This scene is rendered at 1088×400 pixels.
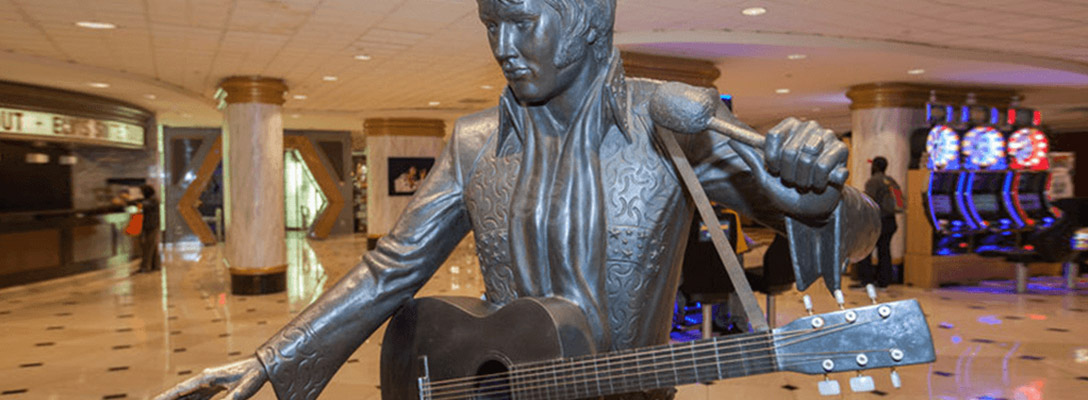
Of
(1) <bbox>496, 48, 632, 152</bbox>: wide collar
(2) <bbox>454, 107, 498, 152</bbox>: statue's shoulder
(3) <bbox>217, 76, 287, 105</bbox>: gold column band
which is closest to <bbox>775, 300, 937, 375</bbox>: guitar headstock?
(1) <bbox>496, 48, 632, 152</bbox>: wide collar

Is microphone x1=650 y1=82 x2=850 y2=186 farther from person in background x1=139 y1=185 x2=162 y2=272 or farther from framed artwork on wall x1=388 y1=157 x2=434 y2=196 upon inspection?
framed artwork on wall x1=388 y1=157 x2=434 y2=196

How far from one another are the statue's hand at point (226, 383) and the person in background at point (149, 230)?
11937 millimetres

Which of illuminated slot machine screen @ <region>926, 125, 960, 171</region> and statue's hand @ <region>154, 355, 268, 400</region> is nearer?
statue's hand @ <region>154, 355, 268, 400</region>

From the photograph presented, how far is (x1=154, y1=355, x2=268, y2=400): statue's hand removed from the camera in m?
1.50

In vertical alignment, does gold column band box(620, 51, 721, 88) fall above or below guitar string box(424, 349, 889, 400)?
above

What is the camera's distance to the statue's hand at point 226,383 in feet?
4.94

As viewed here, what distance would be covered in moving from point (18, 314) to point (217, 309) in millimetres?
2108

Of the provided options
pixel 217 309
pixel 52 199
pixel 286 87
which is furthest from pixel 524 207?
pixel 52 199

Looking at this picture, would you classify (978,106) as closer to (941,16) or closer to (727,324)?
(941,16)

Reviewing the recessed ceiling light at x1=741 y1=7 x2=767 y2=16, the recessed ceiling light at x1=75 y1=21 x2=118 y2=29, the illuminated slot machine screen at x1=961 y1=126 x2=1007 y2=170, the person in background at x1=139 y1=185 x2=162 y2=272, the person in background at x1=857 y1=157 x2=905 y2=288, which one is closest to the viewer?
the recessed ceiling light at x1=741 y1=7 x2=767 y2=16

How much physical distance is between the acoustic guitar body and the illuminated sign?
37.6 feet

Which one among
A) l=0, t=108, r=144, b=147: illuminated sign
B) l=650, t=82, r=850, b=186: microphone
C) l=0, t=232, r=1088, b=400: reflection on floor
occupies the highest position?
l=0, t=108, r=144, b=147: illuminated sign

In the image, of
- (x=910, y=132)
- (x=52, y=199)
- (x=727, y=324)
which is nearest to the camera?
(x=727, y=324)

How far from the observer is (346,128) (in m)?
19.8
